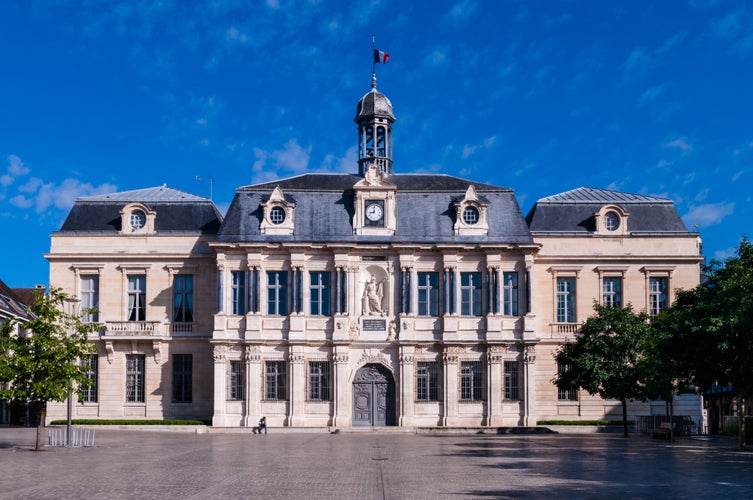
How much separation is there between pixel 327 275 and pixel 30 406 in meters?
23.3

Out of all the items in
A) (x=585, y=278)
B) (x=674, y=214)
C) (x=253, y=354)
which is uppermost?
(x=674, y=214)

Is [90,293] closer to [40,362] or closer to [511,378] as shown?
[40,362]

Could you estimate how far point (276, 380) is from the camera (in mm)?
58781

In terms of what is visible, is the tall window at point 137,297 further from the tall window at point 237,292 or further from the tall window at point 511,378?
the tall window at point 511,378

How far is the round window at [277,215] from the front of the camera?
A: 59.8 metres

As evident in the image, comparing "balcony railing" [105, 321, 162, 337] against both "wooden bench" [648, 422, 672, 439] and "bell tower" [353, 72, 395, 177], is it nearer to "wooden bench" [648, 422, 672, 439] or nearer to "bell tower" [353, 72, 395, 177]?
"bell tower" [353, 72, 395, 177]

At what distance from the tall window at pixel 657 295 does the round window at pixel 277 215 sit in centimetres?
2343

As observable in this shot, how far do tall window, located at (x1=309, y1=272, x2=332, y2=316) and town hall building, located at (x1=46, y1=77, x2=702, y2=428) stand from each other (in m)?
0.06

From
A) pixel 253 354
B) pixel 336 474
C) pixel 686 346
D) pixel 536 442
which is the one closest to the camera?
pixel 336 474

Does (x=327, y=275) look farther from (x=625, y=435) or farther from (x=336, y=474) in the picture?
(x=336, y=474)

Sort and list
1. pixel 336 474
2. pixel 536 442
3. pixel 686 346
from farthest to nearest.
→ 1. pixel 536 442
2. pixel 686 346
3. pixel 336 474

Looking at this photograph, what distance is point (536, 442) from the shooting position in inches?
1775

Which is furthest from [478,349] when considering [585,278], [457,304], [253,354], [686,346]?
[686,346]

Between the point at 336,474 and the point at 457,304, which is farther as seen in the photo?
the point at 457,304
